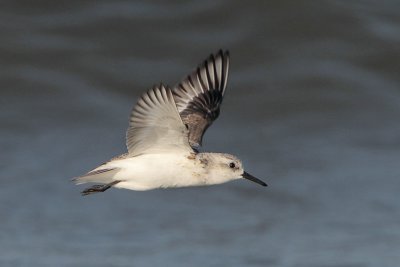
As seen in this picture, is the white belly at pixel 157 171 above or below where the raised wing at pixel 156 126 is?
below

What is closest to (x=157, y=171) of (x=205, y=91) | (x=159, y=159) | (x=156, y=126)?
(x=159, y=159)

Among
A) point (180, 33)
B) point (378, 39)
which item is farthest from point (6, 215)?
point (378, 39)

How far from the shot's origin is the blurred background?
25.8 ft

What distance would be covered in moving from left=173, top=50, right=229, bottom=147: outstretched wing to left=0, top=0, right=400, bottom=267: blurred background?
175 centimetres

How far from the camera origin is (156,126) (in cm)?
517

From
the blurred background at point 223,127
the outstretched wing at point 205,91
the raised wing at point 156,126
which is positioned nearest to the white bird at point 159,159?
the raised wing at point 156,126

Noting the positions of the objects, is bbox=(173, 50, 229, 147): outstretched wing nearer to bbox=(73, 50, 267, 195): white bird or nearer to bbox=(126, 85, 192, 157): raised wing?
bbox=(73, 50, 267, 195): white bird

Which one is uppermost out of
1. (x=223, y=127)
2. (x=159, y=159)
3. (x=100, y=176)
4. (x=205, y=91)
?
(x=223, y=127)

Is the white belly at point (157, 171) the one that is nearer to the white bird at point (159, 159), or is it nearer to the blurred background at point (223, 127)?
the white bird at point (159, 159)

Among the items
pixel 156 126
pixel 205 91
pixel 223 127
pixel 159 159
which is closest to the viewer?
pixel 156 126

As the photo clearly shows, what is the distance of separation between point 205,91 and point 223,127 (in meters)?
3.67

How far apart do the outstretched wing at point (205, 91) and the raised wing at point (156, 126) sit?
0.75 metres

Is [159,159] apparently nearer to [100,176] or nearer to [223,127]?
[100,176]

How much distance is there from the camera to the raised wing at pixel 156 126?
16.4ft
